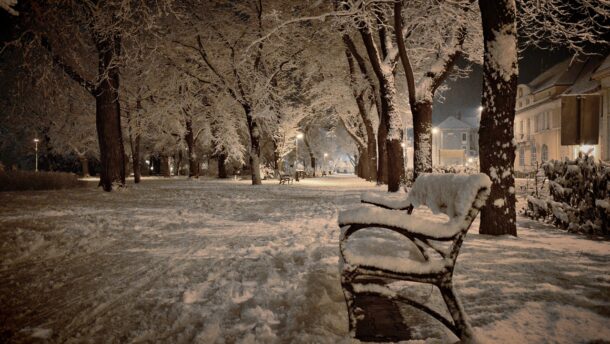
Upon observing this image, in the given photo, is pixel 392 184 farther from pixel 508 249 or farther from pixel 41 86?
pixel 41 86

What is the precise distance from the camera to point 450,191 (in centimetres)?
314

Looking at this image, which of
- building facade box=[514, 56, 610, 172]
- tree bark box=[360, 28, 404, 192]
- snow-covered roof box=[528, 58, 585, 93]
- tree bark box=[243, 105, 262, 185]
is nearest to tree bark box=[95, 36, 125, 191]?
tree bark box=[243, 105, 262, 185]

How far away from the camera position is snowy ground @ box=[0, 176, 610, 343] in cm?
270

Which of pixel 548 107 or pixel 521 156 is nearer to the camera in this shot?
pixel 548 107

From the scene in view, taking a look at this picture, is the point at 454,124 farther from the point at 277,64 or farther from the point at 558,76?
the point at 277,64

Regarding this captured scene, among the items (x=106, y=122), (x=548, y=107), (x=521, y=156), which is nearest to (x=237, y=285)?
(x=106, y=122)

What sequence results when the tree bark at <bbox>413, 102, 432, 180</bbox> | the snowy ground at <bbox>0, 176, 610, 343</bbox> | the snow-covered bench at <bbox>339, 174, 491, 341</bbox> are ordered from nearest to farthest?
1. the snow-covered bench at <bbox>339, 174, 491, 341</bbox>
2. the snowy ground at <bbox>0, 176, 610, 343</bbox>
3. the tree bark at <bbox>413, 102, 432, 180</bbox>

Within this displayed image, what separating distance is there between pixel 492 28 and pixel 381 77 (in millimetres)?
8228

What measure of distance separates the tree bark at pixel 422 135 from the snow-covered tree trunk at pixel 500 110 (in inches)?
234

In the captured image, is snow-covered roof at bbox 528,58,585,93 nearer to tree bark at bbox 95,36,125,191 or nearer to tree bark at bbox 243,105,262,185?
tree bark at bbox 243,105,262,185

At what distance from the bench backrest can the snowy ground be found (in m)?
0.84

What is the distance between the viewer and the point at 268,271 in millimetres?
4133

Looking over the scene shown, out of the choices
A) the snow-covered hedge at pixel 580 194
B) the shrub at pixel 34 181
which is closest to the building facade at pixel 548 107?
the snow-covered hedge at pixel 580 194

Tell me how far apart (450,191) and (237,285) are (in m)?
2.20
